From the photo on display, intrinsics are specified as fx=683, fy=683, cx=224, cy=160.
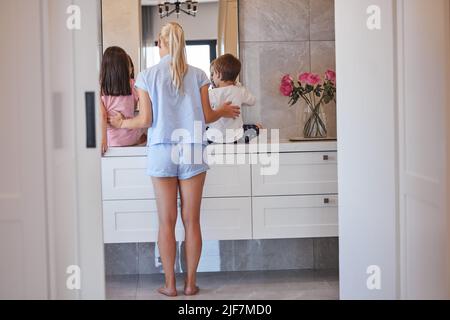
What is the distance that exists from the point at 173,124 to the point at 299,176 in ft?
2.87

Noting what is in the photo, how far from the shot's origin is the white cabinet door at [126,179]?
3795mm

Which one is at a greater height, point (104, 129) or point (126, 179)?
point (104, 129)

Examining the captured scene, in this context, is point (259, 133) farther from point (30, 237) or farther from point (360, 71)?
point (30, 237)

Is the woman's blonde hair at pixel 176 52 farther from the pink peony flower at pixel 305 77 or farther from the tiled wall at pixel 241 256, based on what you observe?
the tiled wall at pixel 241 256

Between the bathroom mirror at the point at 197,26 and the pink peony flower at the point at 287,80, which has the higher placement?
the bathroom mirror at the point at 197,26

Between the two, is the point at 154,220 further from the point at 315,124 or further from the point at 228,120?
the point at 315,124

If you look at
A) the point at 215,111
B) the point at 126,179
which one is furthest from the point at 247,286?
the point at 215,111

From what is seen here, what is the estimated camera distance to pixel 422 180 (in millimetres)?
2311

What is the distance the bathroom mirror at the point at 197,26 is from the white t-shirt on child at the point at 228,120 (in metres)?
0.22

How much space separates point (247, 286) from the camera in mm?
3869

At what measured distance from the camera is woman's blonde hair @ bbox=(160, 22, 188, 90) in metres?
3.37

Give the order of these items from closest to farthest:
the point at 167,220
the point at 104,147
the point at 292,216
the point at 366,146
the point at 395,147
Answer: the point at 395,147 < the point at 366,146 < the point at 167,220 < the point at 104,147 < the point at 292,216

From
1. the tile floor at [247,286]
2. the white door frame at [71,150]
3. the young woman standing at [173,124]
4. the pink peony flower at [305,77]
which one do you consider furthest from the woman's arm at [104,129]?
the white door frame at [71,150]

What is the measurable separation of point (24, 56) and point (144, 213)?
180cm
